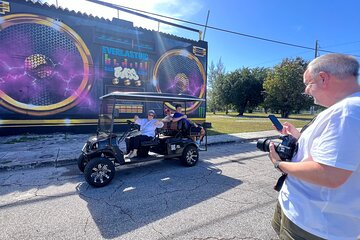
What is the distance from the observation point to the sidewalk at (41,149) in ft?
20.7

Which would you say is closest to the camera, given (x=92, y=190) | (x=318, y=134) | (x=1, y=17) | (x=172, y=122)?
(x=318, y=134)

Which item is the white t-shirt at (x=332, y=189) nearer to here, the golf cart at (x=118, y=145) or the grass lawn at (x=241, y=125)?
the golf cart at (x=118, y=145)

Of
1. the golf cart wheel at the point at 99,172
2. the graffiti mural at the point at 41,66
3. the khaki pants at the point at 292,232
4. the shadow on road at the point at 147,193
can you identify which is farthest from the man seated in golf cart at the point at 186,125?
the graffiti mural at the point at 41,66

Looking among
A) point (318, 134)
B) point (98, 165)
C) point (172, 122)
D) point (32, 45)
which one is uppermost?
point (32, 45)

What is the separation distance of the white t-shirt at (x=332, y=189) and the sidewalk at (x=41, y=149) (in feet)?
22.0

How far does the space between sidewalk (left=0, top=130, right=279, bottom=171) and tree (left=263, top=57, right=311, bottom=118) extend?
73.8 feet

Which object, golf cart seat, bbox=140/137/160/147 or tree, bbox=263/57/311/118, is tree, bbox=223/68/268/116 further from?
golf cart seat, bbox=140/137/160/147

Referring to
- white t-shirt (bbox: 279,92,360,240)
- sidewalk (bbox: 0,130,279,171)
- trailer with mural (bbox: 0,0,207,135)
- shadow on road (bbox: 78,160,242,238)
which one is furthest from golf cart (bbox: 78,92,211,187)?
white t-shirt (bbox: 279,92,360,240)

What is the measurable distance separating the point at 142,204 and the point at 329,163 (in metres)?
3.14

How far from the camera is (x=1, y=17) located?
30.9ft

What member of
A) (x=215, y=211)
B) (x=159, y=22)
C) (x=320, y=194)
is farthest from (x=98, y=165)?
(x=159, y=22)

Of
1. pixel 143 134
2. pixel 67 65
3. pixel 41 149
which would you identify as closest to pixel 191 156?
pixel 143 134

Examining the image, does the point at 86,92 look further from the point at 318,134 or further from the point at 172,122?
the point at 318,134

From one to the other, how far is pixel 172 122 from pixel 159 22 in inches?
363
